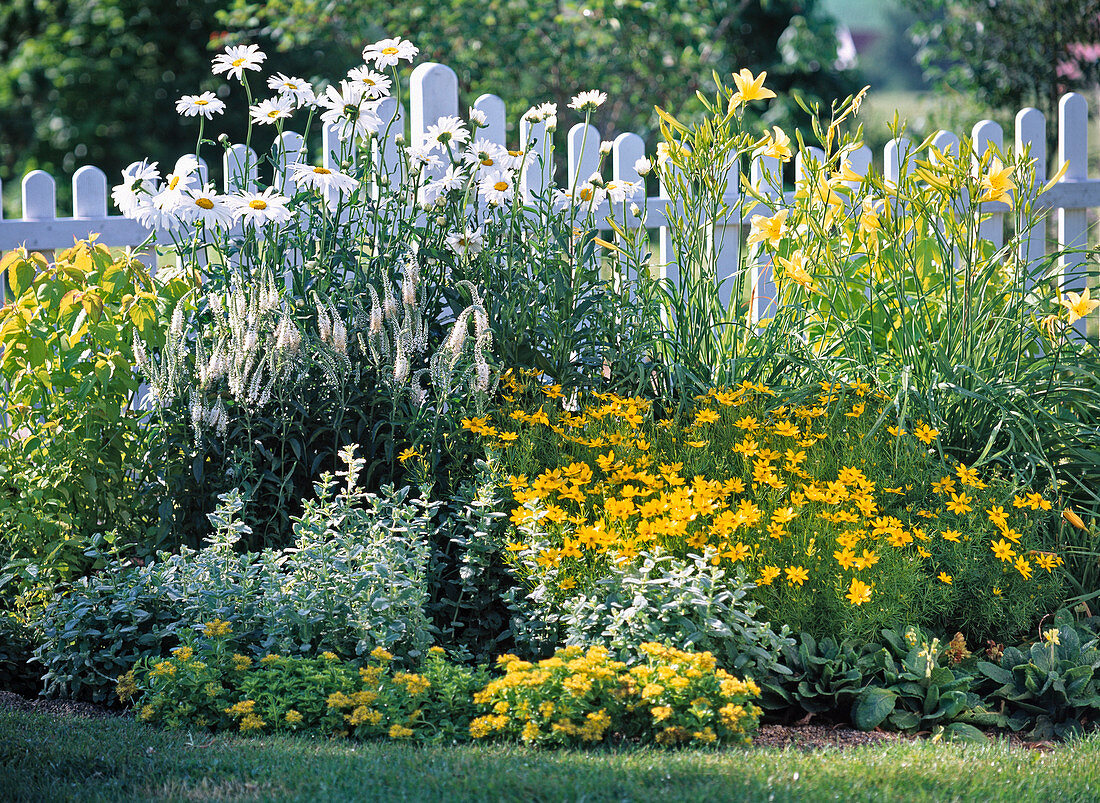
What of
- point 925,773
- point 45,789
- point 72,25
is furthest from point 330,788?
point 72,25

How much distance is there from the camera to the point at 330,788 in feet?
7.50

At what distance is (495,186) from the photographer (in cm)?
397

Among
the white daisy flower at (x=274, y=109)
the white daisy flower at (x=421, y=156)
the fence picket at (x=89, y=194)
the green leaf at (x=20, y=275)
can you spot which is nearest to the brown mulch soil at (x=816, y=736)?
the white daisy flower at (x=421, y=156)

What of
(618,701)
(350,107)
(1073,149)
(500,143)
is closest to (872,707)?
(618,701)

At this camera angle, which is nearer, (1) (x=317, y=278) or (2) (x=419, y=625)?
(2) (x=419, y=625)

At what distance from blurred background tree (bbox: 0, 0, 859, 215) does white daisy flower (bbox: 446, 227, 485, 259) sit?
725 centimetres

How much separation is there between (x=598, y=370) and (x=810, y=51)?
9.06 meters

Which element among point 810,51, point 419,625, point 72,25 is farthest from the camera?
point 72,25

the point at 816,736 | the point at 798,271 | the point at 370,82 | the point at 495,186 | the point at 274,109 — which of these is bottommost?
the point at 816,736

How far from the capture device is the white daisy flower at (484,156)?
3869 mm

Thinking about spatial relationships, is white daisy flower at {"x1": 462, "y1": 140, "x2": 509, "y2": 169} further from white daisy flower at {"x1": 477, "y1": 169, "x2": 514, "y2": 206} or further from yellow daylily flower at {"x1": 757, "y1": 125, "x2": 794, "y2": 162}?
yellow daylily flower at {"x1": 757, "y1": 125, "x2": 794, "y2": 162}

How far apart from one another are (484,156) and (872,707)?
86.5 inches

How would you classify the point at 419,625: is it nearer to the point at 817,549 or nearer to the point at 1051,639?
the point at 817,549

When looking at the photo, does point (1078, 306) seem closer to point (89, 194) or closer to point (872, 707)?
point (872, 707)
